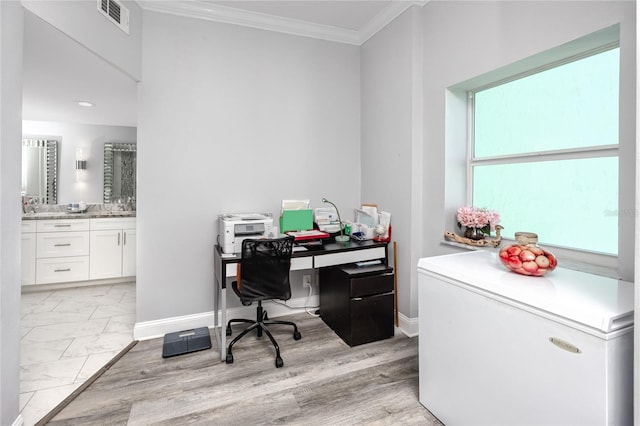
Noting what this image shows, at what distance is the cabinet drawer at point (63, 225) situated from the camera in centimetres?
387

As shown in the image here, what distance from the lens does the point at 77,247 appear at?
4008mm

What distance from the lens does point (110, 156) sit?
480 centimetres

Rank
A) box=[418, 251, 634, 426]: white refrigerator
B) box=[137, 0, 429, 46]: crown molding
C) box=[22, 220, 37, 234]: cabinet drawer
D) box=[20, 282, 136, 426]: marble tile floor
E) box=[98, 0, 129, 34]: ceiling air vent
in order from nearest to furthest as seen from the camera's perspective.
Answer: box=[418, 251, 634, 426]: white refrigerator < box=[20, 282, 136, 426]: marble tile floor < box=[98, 0, 129, 34]: ceiling air vent < box=[137, 0, 429, 46]: crown molding < box=[22, 220, 37, 234]: cabinet drawer

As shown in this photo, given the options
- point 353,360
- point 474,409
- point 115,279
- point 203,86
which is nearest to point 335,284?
point 353,360

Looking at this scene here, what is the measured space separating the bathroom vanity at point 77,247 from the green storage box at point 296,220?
2.40 metres

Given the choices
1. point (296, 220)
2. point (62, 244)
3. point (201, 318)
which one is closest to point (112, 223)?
point (62, 244)

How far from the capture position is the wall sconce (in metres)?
4.68

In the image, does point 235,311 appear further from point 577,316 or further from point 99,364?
point 577,316

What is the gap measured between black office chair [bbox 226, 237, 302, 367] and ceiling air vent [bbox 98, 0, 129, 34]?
6.10 ft

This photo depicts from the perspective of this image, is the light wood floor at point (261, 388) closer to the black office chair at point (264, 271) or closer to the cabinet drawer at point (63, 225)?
the black office chair at point (264, 271)

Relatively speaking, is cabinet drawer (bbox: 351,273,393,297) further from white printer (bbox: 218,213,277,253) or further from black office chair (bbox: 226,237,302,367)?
white printer (bbox: 218,213,277,253)

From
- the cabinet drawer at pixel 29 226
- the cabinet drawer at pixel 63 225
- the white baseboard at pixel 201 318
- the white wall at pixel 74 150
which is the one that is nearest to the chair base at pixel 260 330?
the white baseboard at pixel 201 318

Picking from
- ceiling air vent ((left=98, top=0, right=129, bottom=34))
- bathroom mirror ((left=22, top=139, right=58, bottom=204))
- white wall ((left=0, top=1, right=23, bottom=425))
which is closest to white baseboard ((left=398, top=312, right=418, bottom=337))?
white wall ((left=0, top=1, right=23, bottom=425))

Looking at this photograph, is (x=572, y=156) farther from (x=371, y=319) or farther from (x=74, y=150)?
(x=74, y=150)
